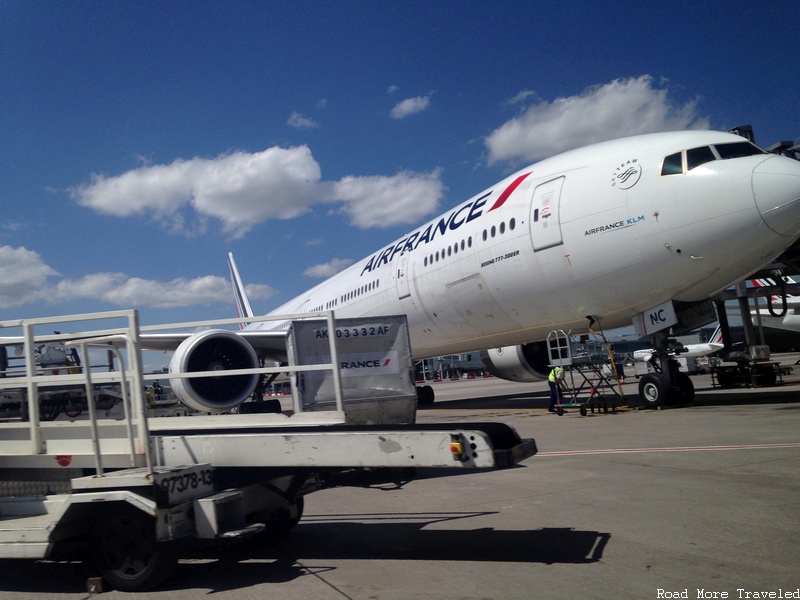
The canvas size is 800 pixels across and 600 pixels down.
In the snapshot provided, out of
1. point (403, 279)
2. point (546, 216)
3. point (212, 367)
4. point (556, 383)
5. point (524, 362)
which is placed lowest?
point (556, 383)

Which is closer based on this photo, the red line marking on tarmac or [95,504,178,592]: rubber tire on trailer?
[95,504,178,592]: rubber tire on trailer

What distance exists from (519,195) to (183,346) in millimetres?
7142

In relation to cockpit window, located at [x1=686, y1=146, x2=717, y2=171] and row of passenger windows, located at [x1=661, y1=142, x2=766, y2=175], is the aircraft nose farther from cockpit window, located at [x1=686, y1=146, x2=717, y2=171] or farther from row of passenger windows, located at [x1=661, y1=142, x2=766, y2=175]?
cockpit window, located at [x1=686, y1=146, x2=717, y2=171]

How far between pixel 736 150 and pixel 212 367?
10278 millimetres

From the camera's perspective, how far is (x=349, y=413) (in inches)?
223

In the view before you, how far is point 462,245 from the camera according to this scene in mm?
13992

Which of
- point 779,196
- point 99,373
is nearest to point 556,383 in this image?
point 779,196

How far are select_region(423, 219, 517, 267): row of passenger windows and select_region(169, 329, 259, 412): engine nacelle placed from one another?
4.67 meters

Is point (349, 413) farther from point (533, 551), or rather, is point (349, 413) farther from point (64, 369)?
point (64, 369)

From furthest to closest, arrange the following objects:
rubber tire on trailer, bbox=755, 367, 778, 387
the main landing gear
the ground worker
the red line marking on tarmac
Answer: rubber tire on trailer, bbox=755, 367, 778, 387 < the ground worker < the main landing gear < the red line marking on tarmac

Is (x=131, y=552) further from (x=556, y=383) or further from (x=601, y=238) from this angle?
(x=556, y=383)

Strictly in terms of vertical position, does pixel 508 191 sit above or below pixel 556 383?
above

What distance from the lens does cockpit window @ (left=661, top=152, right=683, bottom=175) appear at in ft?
34.9

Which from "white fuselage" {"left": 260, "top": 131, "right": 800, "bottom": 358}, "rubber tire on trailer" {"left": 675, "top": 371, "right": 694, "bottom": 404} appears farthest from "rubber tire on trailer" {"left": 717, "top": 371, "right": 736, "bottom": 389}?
A: "white fuselage" {"left": 260, "top": 131, "right": 800, "bottom": 358}
